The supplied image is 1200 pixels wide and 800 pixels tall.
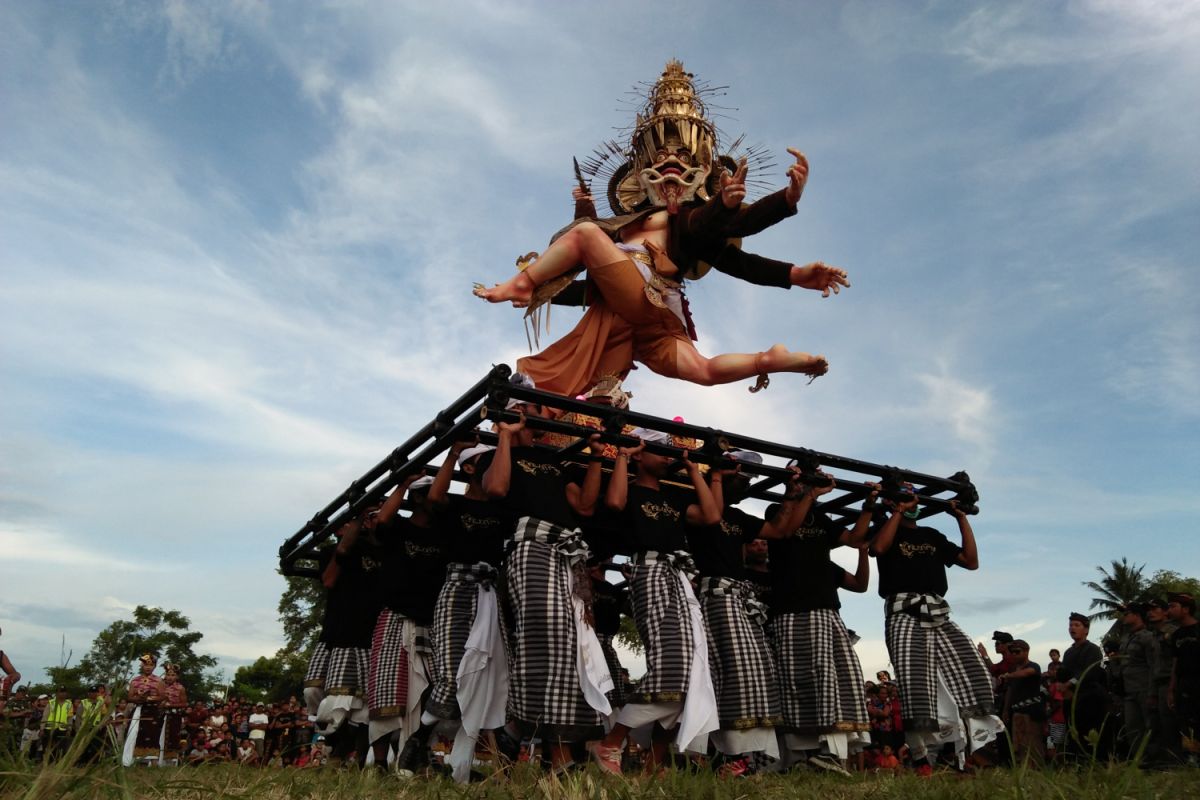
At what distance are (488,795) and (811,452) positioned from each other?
12.3ft

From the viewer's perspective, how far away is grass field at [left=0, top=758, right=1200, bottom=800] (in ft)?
8.06

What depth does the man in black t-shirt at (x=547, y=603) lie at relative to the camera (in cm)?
503

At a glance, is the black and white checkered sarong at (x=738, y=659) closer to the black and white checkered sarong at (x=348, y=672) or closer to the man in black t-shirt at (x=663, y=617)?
the man in black t-shirt at (x=663, y=617)

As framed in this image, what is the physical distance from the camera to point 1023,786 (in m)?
2.83

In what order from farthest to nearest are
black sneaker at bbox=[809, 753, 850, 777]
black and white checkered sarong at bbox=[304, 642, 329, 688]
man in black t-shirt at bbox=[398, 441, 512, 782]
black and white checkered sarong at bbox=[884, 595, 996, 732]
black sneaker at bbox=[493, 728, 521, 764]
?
black and white checkered sarong at bbox=[304, 642, 329, 688] → black and white checkered sarong at bbox=[884, 595, 996, 732] → black sneaker at bbox=[493, 728, 521, 764] → man in black t-shirt at bbox=[398, 441, 512, 782] → black sneaker at bbox=[809, 753, 850, 777]

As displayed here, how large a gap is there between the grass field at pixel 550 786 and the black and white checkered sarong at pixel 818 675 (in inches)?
77.0

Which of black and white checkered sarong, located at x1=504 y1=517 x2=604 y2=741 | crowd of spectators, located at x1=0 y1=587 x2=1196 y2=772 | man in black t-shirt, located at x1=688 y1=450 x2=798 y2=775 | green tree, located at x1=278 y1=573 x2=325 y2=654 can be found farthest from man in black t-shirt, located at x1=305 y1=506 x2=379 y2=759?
green tree, located at x1=278 y1=573 x2=325 y2=654

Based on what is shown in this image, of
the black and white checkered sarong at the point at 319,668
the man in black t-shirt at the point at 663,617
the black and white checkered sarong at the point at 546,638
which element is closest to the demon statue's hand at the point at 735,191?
the man in black t-shirt at the point at 663,617

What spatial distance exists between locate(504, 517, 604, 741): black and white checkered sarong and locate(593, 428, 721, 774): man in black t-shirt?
321 mm

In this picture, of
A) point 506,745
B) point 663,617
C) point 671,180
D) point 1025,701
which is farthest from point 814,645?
point 671,180

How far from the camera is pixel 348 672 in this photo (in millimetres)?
7117

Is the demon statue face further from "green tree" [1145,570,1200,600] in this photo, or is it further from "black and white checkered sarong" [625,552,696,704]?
"green tree" [1145,570,1200,600]

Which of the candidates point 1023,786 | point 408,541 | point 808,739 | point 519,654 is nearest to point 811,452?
point 808,739

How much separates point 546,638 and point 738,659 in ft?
4.34
